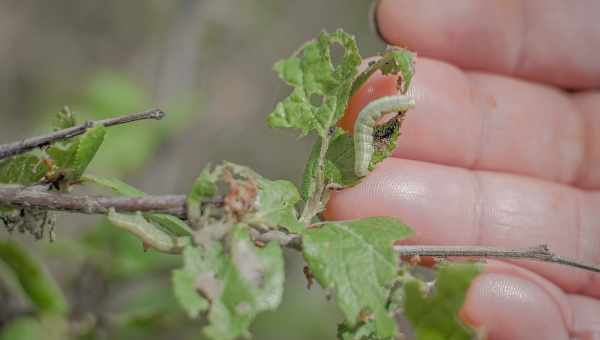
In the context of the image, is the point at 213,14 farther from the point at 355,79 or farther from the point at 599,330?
the point at 599,330

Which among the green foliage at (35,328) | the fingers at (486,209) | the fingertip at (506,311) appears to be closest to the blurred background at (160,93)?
the green foliage at (35,328)

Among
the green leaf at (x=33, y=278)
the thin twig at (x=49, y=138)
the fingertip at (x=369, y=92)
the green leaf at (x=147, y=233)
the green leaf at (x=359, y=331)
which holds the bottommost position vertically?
the green leaf at (x=33, y=278)

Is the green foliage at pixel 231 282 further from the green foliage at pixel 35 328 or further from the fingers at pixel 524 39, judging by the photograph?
the fingers at pixel 524 39

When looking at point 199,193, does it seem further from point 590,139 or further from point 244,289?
point 590,139

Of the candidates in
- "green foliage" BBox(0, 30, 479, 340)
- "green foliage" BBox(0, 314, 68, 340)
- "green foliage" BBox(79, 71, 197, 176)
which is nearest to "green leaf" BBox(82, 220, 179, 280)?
"green foliage" BBox(0, 314, 68, 340)

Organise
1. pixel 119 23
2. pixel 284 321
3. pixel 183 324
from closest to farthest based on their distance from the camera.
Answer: pixel 183 324
pixel 284 321
pixel 119 23

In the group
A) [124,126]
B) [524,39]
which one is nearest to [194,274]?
[524,39]

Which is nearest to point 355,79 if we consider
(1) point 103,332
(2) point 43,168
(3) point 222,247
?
(3) point 222,247
